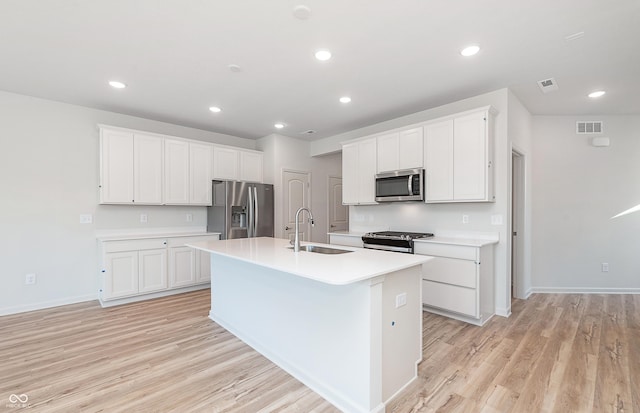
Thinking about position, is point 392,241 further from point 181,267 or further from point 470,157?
point 181,267

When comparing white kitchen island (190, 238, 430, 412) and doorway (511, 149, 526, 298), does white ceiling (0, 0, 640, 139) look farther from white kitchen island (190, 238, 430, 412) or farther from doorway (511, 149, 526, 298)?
white kitchen island (190, 238, 430, 412)

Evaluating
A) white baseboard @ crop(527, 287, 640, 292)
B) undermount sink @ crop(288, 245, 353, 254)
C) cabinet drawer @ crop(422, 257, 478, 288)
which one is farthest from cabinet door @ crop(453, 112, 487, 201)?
white baseboard @ crop(527, 287, 640, 292)

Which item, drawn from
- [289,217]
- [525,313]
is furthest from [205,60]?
[525,313]

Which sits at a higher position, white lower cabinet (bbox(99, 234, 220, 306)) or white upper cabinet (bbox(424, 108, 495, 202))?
white upper cabinet (bbox(424, 108, 495, 202))

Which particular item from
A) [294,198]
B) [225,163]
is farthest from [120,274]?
[294,198]

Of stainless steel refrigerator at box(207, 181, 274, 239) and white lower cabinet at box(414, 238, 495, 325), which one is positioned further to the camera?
A: stainless steel refrigerator at box(207, 181, 274, 239)

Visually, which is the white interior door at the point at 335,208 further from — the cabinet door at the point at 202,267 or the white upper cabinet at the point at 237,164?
the cabinet door at the point at 202,267

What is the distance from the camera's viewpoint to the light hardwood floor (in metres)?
1.93

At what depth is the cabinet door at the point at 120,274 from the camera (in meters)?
3.76

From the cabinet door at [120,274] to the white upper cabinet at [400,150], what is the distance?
3.61 metres

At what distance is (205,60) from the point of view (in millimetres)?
2758

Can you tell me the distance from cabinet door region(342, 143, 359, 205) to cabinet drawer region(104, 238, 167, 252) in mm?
2798

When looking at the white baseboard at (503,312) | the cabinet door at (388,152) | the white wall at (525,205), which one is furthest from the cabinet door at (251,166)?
the white baseboard at (503,312)

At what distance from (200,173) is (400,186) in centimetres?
308
